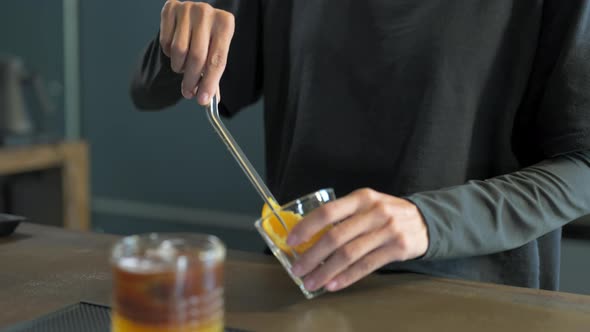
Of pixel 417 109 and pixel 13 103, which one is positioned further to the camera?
pixel 13 103

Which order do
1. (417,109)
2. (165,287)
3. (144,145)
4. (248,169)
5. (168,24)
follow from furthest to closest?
(144,145) < (417,109) < (168,24) < (248,169) < (165,287)

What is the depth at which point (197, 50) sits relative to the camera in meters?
0.89

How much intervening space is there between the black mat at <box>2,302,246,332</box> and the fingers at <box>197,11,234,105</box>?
11.9 inches

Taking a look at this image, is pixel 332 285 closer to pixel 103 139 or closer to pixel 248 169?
pixel 248 169

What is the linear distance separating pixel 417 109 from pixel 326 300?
15.9 inches

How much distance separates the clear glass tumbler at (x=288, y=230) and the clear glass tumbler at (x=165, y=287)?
257 millimetres

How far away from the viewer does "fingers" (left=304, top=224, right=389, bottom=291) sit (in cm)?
72

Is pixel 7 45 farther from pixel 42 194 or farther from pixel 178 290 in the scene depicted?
pixel 178 290

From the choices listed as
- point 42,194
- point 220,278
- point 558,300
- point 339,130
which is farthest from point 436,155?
point 42,194

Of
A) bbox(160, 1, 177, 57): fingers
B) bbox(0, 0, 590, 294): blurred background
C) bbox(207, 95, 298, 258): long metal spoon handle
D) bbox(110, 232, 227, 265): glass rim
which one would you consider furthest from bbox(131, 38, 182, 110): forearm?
bbox(0, 0, 590, 294): blurred background

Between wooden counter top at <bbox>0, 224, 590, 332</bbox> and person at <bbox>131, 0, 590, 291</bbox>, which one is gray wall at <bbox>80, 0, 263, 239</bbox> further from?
wooden counter top at <bbox>0, 224, 590, 332</bbox>

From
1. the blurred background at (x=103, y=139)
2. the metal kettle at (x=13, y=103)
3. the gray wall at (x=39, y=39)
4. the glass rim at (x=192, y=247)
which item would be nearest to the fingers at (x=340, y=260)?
the glass rim at (x=192, y=247)

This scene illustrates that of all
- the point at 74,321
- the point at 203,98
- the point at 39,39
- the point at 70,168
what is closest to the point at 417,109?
the point at 203,98

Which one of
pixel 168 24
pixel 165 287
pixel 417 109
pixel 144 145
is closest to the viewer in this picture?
pixel 165 287
